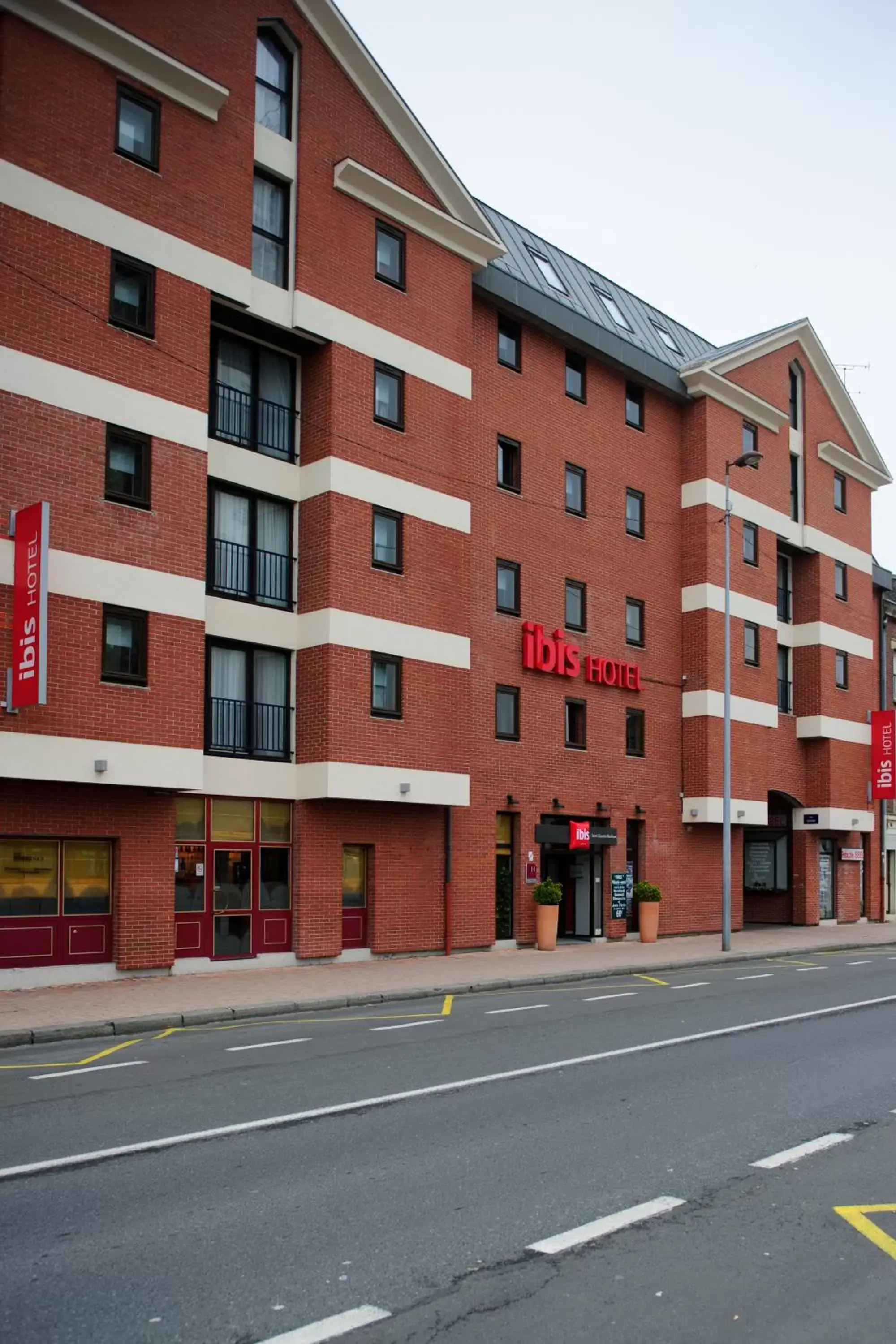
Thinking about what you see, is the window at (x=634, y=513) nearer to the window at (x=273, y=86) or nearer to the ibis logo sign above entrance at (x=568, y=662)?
the ibis logo sign above entrance at (x=568, y=662)

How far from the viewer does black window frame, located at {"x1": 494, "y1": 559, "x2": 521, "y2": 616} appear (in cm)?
2695

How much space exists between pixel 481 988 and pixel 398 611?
7.35 meters

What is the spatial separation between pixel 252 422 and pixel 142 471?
340 cm

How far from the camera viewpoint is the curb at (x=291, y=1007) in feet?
46.7

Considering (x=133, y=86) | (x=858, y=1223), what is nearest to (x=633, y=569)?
(x=133, y=86)

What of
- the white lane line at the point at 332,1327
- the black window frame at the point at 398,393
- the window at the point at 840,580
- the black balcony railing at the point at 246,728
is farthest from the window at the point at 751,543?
the white lane line at the point at 332,1327

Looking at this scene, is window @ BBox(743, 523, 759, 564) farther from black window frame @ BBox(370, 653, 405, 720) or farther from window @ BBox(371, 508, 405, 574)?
black window frame @ BBox(370, 653, 405, 720)

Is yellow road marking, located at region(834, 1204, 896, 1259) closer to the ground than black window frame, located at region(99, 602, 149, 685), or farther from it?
closer to the ground

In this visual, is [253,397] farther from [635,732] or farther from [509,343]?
[635,732]

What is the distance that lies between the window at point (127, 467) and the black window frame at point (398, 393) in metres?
5.28

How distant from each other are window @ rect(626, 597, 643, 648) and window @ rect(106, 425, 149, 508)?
14.4 metres

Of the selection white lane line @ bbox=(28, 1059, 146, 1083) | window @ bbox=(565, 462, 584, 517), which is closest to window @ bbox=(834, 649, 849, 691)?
window @ bbox=(565, 462, 584, 517)

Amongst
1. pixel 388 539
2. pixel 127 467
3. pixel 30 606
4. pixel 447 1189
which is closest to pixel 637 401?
pixel 388 539

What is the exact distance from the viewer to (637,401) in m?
31.7
